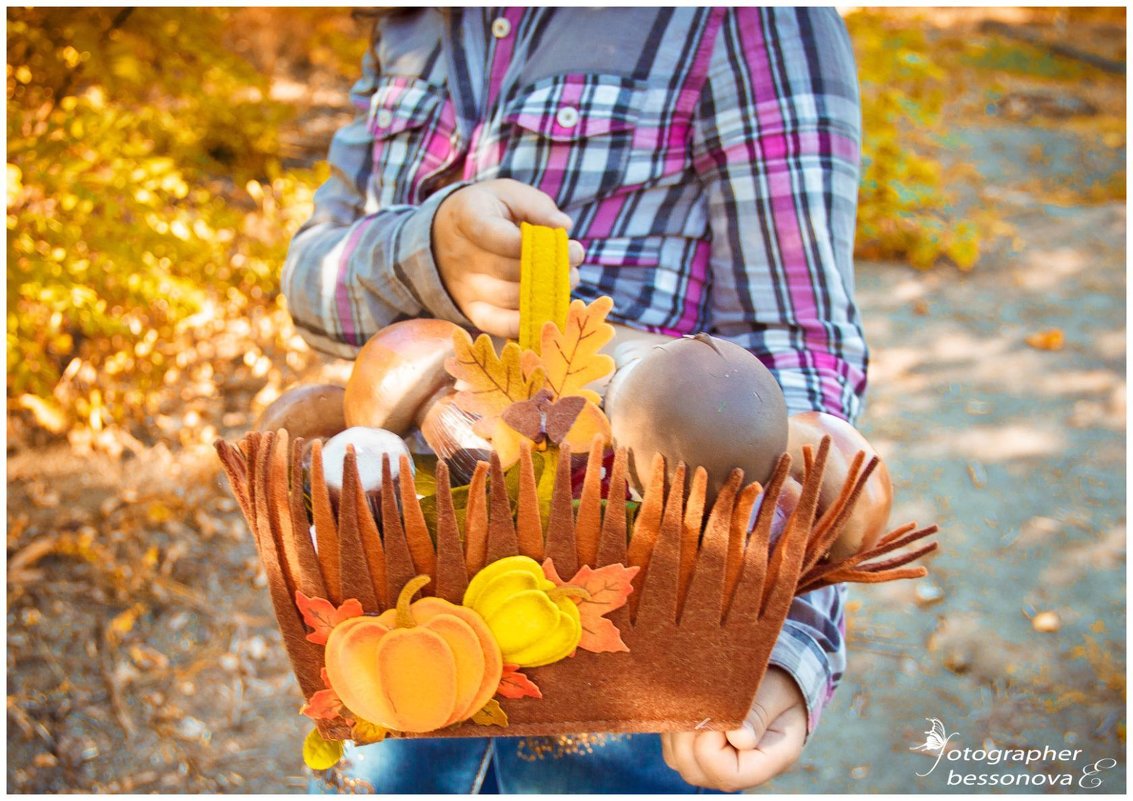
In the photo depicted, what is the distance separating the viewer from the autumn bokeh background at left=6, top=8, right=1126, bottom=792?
209cm

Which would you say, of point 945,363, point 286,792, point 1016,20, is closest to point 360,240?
point 286,792

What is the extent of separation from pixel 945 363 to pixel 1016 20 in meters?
5.27

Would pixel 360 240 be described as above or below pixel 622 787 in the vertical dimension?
above

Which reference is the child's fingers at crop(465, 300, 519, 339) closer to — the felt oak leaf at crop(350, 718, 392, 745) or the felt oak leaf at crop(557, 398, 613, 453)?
the felt oak leaf at crop(557, 398, 613, 453)

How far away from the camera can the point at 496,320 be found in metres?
0.79

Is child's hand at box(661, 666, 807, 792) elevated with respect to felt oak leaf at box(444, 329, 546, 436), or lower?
lower

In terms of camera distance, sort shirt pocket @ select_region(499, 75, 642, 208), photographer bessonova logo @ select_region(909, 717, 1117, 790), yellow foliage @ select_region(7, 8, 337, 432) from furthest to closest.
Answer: yellow foliage @ select_region(7, 8, 337, 432) < photographer bessonova logo @ select_region(909, 717, 1117, 790) < shirt pocket @ select_region(499, 75, 642, 208)

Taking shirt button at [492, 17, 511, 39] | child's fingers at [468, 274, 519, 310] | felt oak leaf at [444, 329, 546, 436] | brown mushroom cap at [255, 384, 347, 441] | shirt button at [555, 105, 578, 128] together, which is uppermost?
shirt button at [492, 17, 511, 39]

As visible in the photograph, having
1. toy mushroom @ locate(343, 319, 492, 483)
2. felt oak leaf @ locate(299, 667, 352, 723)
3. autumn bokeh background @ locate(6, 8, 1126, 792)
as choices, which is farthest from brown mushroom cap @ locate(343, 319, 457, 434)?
autumn bokeh background @ locate(6, 8, 1126, 792)

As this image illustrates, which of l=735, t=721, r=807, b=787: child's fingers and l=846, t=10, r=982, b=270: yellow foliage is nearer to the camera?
l=735, t=721, r=807, b=787: child's fingers

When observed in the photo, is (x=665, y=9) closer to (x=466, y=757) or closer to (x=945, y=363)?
(x=466, y=757)

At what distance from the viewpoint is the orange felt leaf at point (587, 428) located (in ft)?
2.26

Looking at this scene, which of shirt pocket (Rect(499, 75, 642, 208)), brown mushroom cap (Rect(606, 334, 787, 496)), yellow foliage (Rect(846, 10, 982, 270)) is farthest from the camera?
yellow foliage (Rect(846, 10, 982, 270))

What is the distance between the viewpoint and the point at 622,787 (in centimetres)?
104
